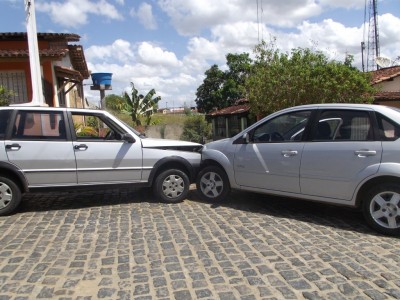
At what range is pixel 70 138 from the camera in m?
6.30

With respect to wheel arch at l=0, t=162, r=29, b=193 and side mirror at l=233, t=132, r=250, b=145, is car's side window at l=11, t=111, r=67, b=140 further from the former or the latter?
side mirror at l=233, t=132, r=250, b=145

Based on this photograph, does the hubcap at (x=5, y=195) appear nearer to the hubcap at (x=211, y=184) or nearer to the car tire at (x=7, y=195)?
the car tire at (x=7, y=195)

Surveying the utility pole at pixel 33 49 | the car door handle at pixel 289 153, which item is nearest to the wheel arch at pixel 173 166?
the car door handle at pixel 289 153

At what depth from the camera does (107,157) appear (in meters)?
6.43

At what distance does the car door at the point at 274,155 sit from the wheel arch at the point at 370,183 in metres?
0.87

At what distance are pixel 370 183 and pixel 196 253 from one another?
2390 mm

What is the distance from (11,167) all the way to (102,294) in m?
3.34

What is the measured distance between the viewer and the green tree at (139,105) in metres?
26.6

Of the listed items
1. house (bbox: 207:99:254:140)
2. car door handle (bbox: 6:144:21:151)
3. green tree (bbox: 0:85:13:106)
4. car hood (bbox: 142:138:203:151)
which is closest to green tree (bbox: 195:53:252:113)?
house (bbox: 207:99:254:140)

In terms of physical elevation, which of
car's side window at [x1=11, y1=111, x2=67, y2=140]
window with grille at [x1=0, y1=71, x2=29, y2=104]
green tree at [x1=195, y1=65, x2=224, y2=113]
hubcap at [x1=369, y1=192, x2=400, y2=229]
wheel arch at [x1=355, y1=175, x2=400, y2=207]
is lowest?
hubcap at [x1=369, y1=192, x2=400, y2=229]

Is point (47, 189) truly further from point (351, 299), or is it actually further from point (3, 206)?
point (351, 299)

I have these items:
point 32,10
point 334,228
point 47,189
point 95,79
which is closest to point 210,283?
point 334,228

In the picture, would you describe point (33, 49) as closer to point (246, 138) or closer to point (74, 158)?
point (74, 158)

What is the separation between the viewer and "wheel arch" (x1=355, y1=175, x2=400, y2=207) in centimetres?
476
